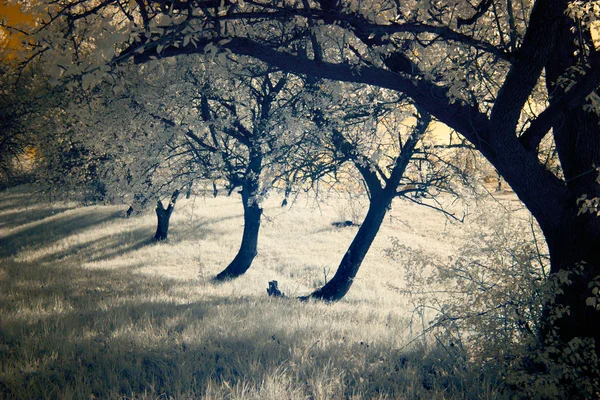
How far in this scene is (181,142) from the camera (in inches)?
503

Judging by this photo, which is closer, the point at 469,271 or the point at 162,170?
the point at 469,271

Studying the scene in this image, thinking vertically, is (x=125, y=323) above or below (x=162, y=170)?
below

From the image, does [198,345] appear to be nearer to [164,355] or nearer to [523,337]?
[164,355]

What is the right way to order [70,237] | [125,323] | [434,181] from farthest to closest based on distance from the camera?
1. [70,237]
2. [434,181]
3. [125,323]

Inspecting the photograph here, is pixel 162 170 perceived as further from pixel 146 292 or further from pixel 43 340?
pixel 43 340

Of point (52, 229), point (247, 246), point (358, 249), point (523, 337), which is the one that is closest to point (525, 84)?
point (523, 337)

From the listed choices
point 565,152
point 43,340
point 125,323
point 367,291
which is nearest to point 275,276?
point 367,291

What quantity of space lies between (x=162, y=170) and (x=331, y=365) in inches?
407

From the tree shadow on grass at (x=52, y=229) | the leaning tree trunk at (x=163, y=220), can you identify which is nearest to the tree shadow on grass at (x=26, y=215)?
the tree shadow on grass at (x=52, y=229)

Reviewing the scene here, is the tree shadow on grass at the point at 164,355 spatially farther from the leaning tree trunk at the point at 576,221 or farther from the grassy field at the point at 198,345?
the leaning tree trunk at the point at 576,221

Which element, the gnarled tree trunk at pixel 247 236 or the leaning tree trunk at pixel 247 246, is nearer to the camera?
the gnarled tree trunk at pixel 247 236

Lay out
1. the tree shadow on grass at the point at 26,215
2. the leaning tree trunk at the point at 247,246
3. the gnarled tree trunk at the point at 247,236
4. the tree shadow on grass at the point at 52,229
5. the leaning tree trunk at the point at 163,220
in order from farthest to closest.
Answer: the tree shadow on grass at the point at 26,215
the tree shadow on grass at the point at 52,229
the leaning tree trunk at the point at 163,220
the leaning tree trunk at the point at 247,246
the gnarled tree trunk at the point at 247,236

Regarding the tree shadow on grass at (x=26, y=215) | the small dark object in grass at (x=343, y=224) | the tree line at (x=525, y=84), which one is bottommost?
the tree shadow on grass at (x=26, y=215)

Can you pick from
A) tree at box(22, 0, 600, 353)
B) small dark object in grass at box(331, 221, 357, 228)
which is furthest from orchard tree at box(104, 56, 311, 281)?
small dark object in grass at box(331, 221, 357, 228)
